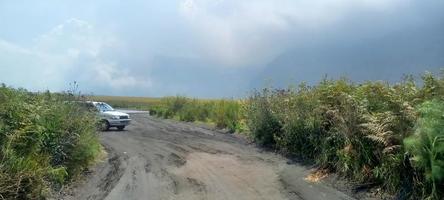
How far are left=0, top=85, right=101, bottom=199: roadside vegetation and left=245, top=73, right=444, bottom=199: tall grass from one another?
6881 millimetres

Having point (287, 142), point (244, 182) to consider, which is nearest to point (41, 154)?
point (244, 182)

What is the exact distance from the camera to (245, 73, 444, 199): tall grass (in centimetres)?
998

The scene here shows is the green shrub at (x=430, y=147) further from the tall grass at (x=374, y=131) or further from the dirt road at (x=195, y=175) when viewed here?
the dirt road at (x=195, y=175)

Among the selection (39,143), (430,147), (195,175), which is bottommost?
(195,175)

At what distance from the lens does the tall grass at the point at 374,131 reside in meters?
9.98

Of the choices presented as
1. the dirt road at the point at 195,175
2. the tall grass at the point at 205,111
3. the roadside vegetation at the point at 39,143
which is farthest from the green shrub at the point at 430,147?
the tall grass at the point at 205,111

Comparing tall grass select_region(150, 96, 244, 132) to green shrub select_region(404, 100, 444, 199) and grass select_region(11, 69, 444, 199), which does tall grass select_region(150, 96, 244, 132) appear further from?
green shrub select_region(404, 100, 444, 199)

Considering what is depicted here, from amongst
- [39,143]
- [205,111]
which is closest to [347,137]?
[39,143]

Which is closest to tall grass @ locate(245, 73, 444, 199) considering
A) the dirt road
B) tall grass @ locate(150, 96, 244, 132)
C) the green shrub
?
the green shrub

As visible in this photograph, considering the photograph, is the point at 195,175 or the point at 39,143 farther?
the point at 195,175

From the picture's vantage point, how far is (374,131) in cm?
1220

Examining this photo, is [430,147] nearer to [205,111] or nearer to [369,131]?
[369,131]

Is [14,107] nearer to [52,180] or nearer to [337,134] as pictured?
[52,180]

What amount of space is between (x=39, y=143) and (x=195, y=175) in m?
4.95
